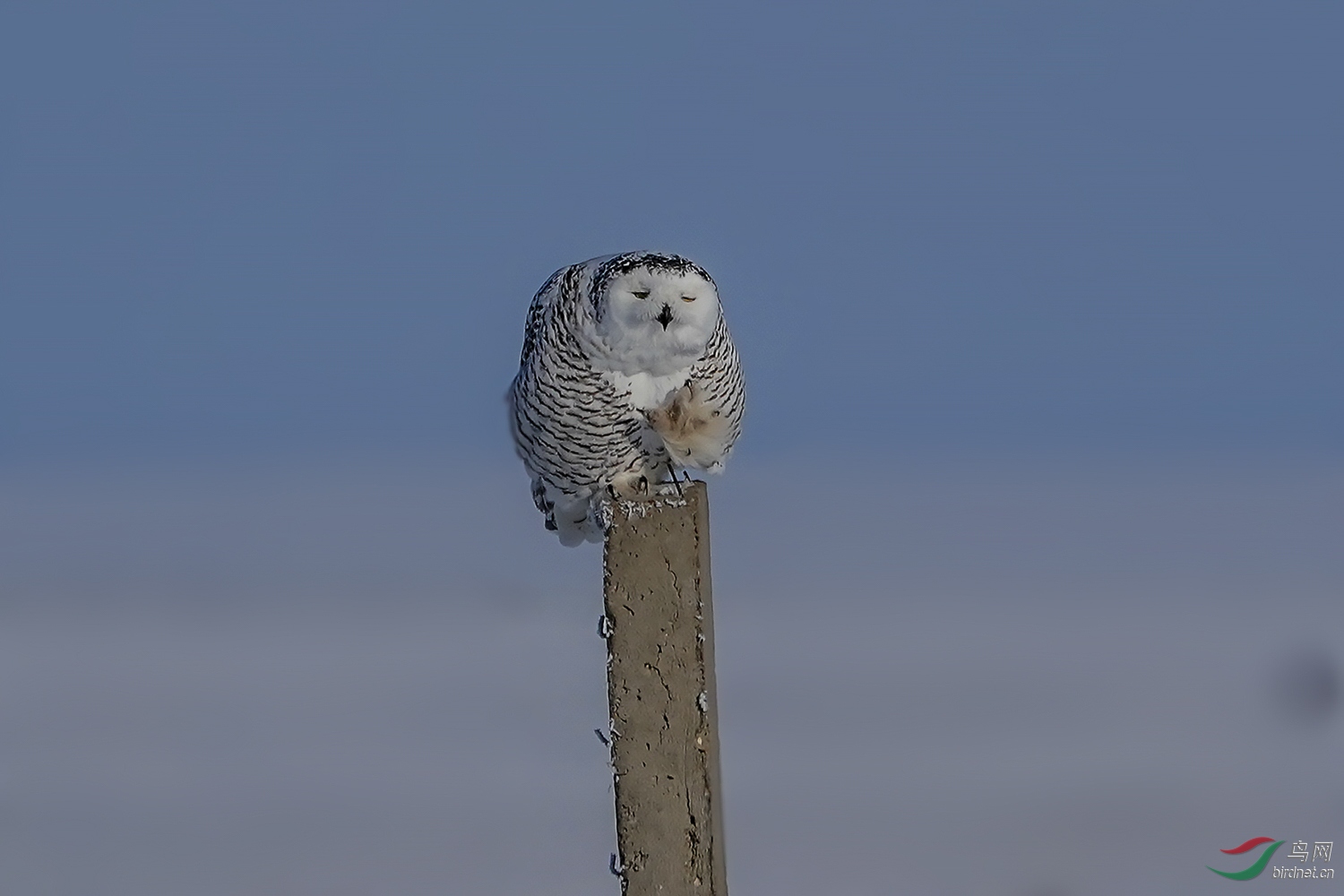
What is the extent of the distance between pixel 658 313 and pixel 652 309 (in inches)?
0.8

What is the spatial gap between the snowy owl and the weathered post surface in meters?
0.67

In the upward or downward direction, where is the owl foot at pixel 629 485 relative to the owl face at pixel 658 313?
downward

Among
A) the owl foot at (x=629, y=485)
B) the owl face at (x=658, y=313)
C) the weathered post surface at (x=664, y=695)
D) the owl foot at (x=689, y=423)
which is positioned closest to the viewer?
the weathered post surface at (x=664, y=695)

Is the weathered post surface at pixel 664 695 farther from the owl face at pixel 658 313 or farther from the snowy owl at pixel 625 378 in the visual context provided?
the owl face at pixel 658 313

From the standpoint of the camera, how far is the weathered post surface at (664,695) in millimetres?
3502

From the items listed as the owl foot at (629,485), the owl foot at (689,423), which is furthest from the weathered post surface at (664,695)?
the owl foot at (629,485)

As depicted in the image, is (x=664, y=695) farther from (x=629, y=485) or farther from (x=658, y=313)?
(x=629, y=485)

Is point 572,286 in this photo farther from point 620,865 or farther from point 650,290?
point 620,865

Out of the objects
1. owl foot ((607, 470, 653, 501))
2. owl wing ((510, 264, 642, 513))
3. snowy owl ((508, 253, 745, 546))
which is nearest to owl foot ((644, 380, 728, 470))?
snowy owl ((508, 253, 745, 546))

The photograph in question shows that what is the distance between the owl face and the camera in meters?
4.30

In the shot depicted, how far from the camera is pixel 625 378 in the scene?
4590 mm

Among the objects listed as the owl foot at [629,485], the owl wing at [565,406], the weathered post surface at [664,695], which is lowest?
the weathered post surface at [664,695]

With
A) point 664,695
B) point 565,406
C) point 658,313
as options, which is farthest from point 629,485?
point 664,695

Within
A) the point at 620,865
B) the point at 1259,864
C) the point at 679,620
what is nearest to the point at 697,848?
the point at 620,865
